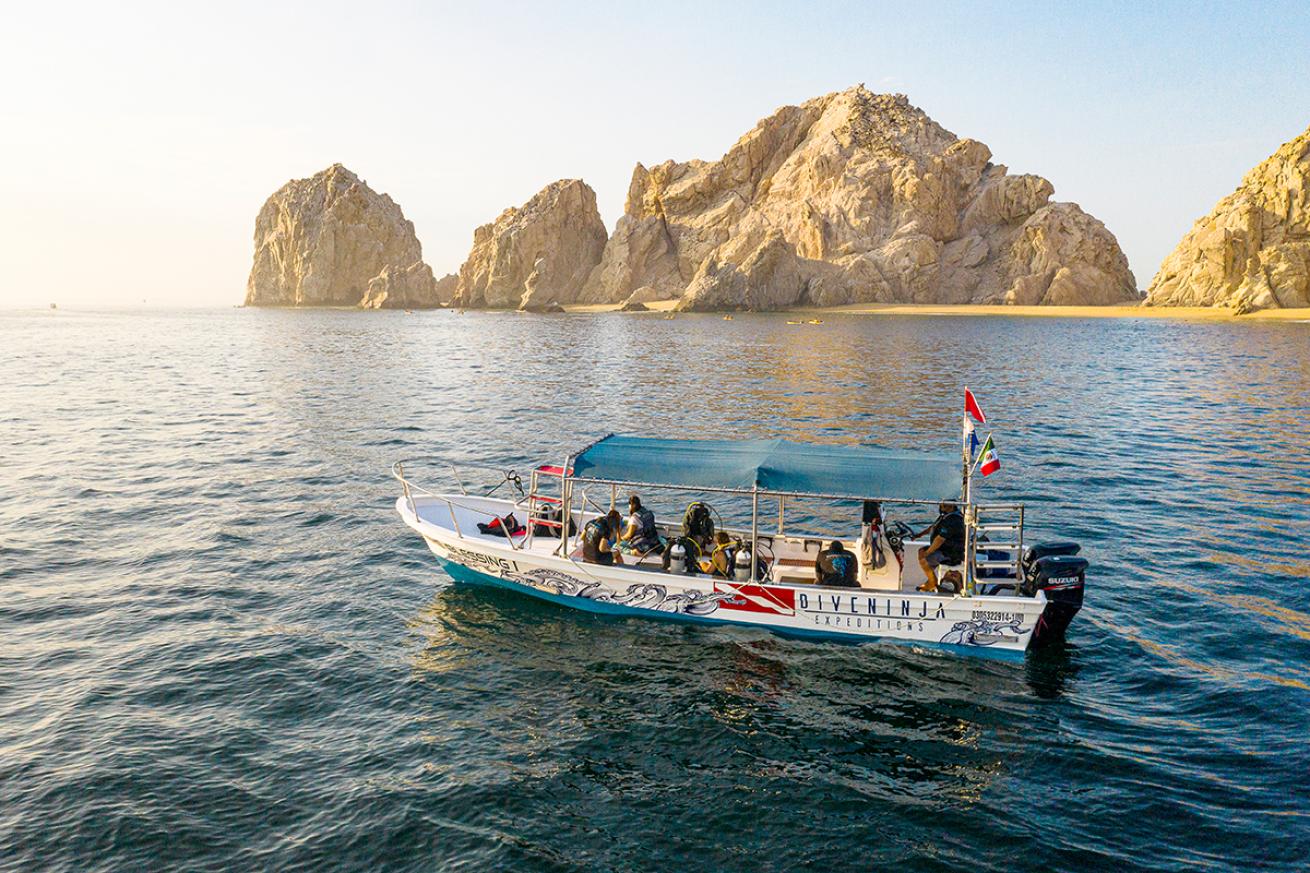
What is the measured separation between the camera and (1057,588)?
1588cm

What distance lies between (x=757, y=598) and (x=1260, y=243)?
143014mm

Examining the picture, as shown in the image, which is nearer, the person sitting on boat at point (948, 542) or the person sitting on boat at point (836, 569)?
the person sitting on boat at point (836, 569)

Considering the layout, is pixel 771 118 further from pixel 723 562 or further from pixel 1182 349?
pixel 723 562

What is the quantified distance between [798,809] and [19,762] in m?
11.5

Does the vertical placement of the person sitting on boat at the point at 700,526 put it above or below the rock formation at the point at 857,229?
below

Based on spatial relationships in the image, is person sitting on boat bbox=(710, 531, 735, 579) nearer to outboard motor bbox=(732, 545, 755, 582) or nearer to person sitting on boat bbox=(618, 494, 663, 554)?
outboard motor bbox=(732, 545, 755, 582)

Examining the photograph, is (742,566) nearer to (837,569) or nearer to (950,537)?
(837,569)

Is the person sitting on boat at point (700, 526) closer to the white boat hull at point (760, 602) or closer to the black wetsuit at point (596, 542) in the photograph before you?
the white boat hull at point (760, 602)

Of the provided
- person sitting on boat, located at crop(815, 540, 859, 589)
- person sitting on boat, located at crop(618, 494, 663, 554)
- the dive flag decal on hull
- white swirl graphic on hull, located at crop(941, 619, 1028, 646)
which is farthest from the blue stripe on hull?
person sitting on boat, located at crop(618, 494, 663, 554)

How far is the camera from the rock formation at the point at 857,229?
146375mm

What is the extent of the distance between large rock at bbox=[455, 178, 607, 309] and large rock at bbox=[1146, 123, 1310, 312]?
12156 cm

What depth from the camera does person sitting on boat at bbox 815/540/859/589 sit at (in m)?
16.8

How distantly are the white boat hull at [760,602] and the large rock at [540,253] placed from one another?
16340 centimetres

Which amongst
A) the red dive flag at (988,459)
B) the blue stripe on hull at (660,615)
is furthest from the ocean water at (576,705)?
the red dive flag at (988,459)
